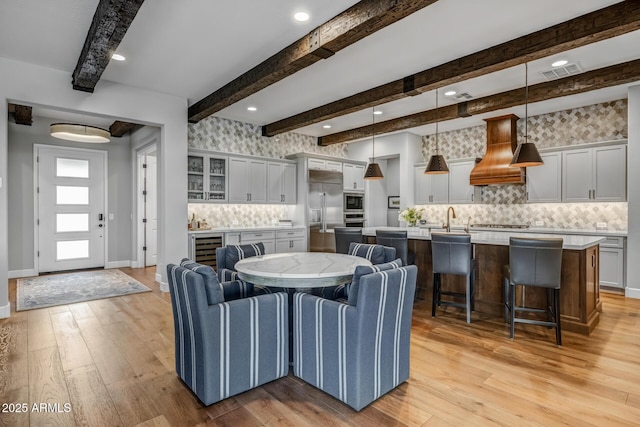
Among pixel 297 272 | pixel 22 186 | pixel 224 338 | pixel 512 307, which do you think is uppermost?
pixel 22 186

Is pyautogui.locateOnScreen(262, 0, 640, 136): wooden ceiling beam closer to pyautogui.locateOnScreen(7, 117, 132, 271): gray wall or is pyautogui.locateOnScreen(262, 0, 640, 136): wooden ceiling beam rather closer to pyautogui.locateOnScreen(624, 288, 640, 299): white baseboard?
pyautogui.locateOnScreen(624, 288, 640, 299): white baseboard

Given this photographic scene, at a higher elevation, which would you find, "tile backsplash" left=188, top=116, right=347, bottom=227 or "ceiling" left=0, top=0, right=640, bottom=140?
"ceiling" left=0, top=0, right=640, bottom=140

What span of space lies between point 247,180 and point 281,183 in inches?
30.4

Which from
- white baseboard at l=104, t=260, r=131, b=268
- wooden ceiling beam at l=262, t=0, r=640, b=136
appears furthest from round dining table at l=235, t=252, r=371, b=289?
white baseboard at l=104, t=260, r=131, b=268

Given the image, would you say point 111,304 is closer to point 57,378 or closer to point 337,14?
point 57,378

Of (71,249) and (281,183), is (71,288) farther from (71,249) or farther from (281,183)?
(281,183)

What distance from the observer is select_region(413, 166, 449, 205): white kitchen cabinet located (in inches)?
281

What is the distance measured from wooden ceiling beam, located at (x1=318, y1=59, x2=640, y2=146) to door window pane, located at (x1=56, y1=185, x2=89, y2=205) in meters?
5.83

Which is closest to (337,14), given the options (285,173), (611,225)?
(285,173)

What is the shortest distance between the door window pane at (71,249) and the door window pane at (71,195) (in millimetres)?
772

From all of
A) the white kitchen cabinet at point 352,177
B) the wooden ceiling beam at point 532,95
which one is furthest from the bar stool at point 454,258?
the white kitchen cabinet at point 352,177

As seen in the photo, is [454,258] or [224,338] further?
[454,258]

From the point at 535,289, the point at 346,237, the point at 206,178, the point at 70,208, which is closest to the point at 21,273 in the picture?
the point at 70,208

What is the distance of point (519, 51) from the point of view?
3.42 metres
